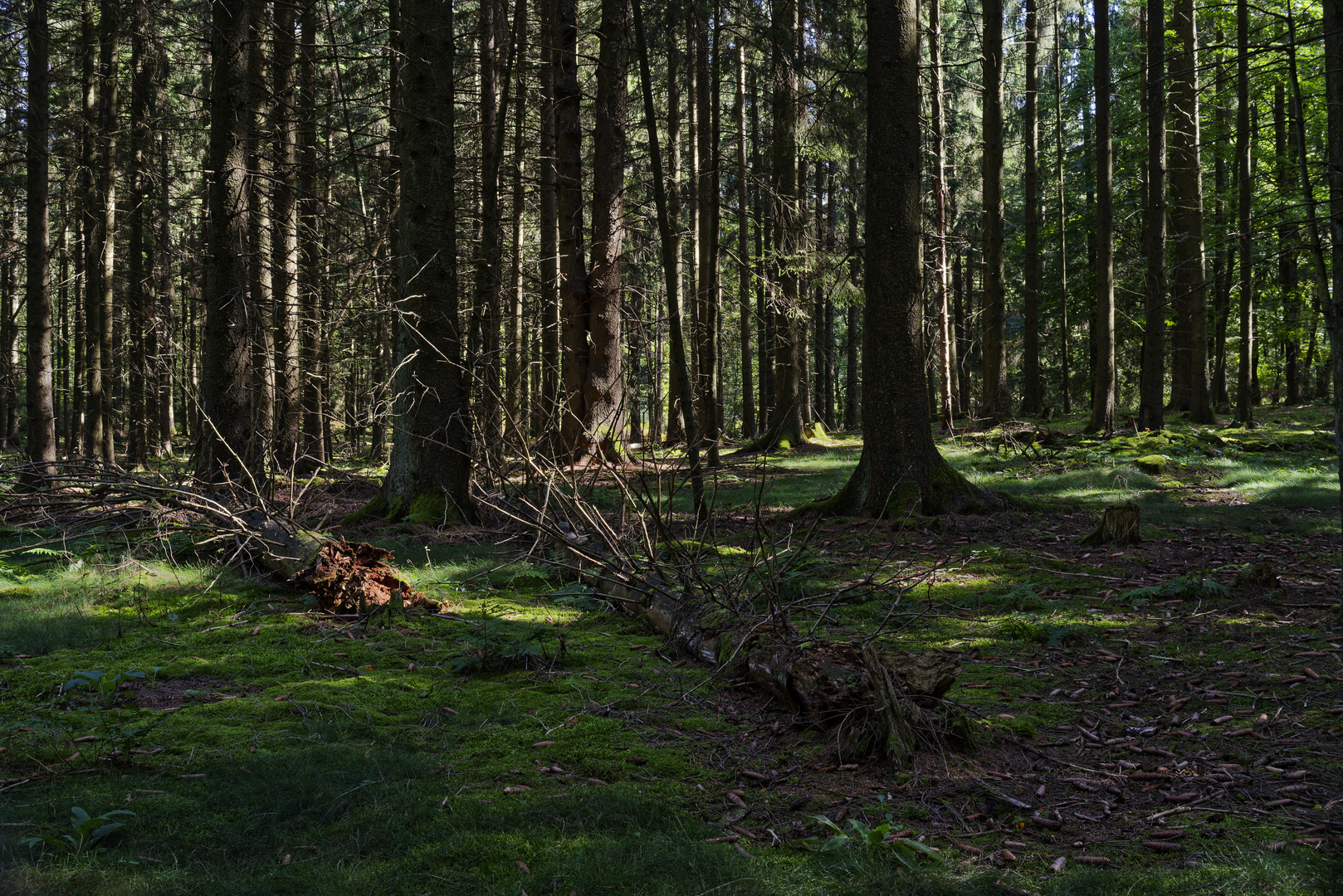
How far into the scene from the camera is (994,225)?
2016cm

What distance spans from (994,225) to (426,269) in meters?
16.0

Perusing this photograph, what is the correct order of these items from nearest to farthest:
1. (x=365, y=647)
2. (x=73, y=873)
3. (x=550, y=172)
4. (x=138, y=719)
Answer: (x=73, y=873), (x=138, y=719), (x=365, y=647), (x=550, y=172)

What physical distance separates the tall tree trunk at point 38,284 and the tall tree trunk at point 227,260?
5157mm

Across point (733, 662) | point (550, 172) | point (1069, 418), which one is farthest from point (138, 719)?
point (1069, 418)

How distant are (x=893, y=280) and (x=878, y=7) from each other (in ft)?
10.3

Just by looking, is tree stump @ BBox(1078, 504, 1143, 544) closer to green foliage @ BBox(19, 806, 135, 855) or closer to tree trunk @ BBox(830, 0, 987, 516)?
tree trunk @ BBox(830, 0, 987, 516)

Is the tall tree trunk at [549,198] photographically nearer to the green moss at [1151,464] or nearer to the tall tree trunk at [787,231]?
the tall tree trunk at [787,231]

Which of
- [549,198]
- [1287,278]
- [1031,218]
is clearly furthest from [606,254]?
[1287,278]

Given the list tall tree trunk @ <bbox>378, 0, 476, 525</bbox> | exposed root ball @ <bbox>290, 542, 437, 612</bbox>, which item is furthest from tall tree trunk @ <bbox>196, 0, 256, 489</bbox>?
exposed root ball @ <bbox>290, 542, 437, 612</bbox>

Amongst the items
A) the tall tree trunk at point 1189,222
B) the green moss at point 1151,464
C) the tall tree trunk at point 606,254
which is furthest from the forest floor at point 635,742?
the tall tree trunk at point 1189,222

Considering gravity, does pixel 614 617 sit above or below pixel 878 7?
below

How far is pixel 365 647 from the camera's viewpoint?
5.37 m

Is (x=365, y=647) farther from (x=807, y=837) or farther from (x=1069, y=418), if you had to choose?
(x=1069, y=418)

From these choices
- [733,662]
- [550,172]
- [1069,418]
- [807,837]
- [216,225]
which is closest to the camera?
[807,837]
